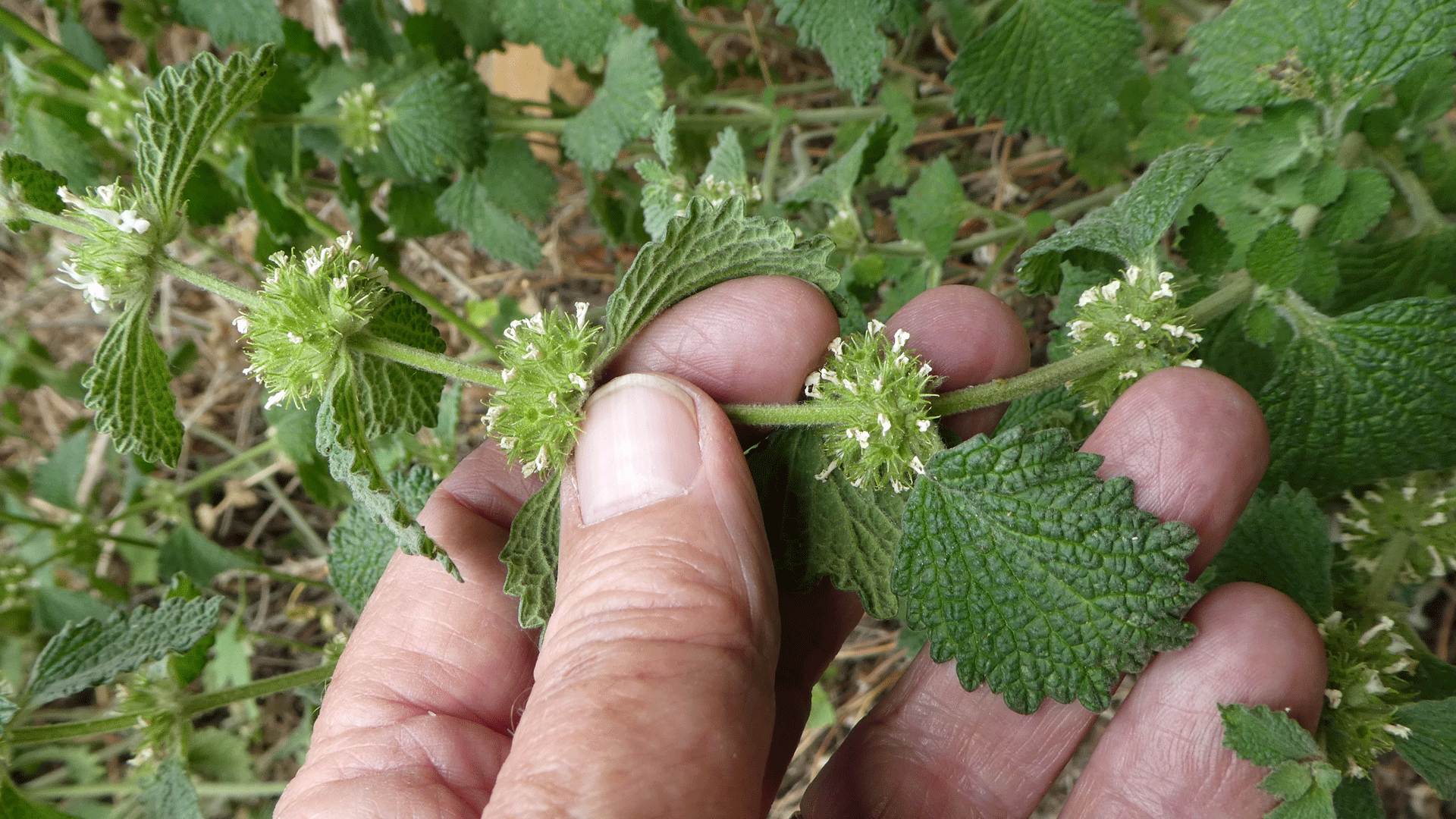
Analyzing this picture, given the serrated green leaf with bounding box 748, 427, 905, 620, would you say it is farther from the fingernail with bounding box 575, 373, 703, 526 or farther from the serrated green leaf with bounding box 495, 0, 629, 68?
the serrated green leaf with bounding box 495, 0, 629, 68

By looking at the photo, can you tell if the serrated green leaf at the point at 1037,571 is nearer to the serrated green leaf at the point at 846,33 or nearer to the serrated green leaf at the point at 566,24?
the serrated green leaf at the point at 846,33

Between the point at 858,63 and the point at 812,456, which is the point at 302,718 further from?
the point at 858,63

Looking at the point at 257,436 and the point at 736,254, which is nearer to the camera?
the point at 736,254

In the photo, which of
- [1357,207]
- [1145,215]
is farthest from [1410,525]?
[1145,215]

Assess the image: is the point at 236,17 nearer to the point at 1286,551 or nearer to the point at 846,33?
the point at 846,33

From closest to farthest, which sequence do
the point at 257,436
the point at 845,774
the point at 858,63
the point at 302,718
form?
the point at 845,774 → the point at 858,63 → the point at 302,718 → the point at 257,436

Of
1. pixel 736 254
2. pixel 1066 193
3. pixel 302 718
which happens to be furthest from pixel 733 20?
pixel 302 718

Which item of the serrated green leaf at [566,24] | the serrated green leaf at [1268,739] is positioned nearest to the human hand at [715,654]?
the serrated green leaf at [1268,739]
